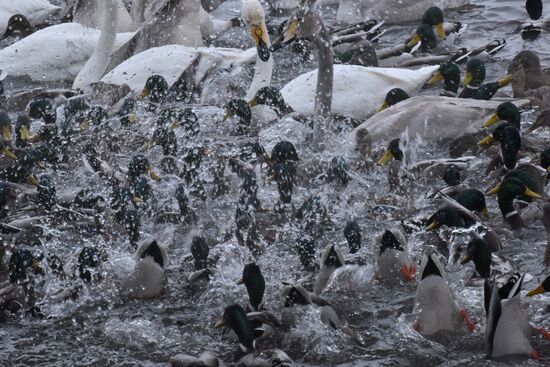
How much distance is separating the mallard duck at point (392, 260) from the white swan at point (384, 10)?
5900mm

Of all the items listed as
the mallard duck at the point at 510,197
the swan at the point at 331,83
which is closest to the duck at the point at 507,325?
the mallard duck at the point at 510,197

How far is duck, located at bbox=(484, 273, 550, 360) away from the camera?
638 centimetres

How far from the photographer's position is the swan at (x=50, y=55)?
39.1 ft

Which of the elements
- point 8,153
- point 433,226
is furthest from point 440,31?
point 433,226

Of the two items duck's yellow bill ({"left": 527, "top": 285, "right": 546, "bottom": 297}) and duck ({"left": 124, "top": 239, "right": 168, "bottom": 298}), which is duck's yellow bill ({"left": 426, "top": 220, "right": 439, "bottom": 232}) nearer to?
duck's yellow bill ({"left": 527, "top": 285, "right": 546, "bottom": 297})

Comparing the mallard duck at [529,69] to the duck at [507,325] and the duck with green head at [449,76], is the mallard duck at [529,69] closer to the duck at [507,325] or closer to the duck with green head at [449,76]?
the duck with green head at [449,76]

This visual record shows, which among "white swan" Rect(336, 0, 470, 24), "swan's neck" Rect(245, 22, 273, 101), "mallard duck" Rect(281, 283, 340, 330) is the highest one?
"white swan" Rect(336, 0, 470, 24)

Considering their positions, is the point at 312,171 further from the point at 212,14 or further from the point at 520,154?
the point at 212,14

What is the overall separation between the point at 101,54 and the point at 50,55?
25.0 inches

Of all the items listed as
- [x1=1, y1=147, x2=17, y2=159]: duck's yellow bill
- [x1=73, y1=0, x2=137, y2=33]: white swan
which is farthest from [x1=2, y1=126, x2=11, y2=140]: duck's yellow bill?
[x1=73, y1=0, x2=137, y2=33]: white swan

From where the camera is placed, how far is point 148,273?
7449 millimetres

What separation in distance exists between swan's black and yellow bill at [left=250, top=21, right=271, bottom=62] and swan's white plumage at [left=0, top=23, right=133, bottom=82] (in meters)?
1.92

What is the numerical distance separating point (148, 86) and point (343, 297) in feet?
13.0

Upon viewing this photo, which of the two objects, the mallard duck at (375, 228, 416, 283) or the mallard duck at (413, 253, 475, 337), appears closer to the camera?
the mallard duck at (413, 253, 475, 337)
